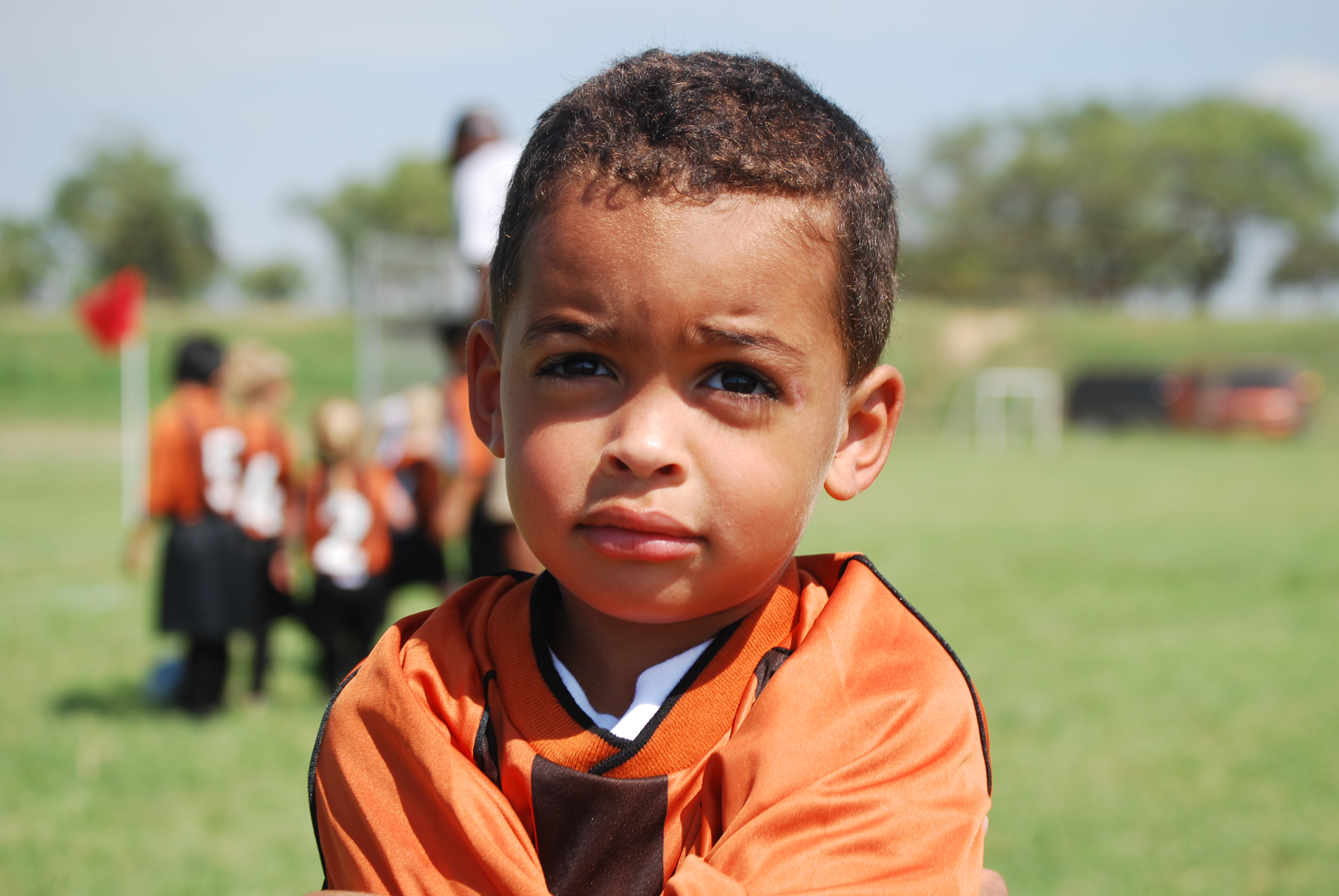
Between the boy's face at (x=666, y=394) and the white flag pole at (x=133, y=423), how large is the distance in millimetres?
4845

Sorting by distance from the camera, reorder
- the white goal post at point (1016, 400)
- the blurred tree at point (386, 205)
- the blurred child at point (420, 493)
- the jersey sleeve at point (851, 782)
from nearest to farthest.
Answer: the jersey sleeve at point (851, 782)
the blurred child at point (420, 493)
the white goal post at point (1016, 400)
the blurred tree at point (386, 205)

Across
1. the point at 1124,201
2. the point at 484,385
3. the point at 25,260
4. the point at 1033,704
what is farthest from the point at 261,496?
the point at 25,260

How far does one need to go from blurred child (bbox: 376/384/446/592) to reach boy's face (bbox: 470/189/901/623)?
4.36 m

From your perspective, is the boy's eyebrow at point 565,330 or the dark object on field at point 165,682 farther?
the dark object on field at point 165,682

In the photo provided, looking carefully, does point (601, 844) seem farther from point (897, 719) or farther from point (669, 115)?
point (669, 115)

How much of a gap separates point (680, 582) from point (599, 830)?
26 centimetres

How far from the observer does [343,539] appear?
530 centimetres

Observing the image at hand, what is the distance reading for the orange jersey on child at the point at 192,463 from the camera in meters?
5.17

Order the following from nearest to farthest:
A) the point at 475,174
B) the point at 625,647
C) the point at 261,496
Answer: the point at 625,647 < the point at 475,174 < the point at 261,496

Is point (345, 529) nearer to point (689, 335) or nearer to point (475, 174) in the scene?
point (475, 174)

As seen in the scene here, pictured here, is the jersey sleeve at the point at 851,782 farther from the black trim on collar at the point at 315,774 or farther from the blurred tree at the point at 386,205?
the blurred tree at the point at 386,205

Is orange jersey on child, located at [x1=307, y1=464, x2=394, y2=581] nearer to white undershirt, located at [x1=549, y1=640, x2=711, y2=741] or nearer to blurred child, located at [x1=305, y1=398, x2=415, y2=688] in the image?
blurred child, located at [x1=305, y1=398, x2=415, y2=688]

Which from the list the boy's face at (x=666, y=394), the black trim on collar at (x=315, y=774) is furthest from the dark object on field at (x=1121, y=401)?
the black trim on collar at (x=315, y=774)

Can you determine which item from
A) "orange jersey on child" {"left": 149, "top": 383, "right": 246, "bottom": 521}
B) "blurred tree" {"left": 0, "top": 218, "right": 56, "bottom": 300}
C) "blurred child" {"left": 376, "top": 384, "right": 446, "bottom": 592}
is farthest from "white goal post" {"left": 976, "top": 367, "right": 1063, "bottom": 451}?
"blurred tree" {"left": 0, "top": 218, "right": 56, "bottom": 300}
